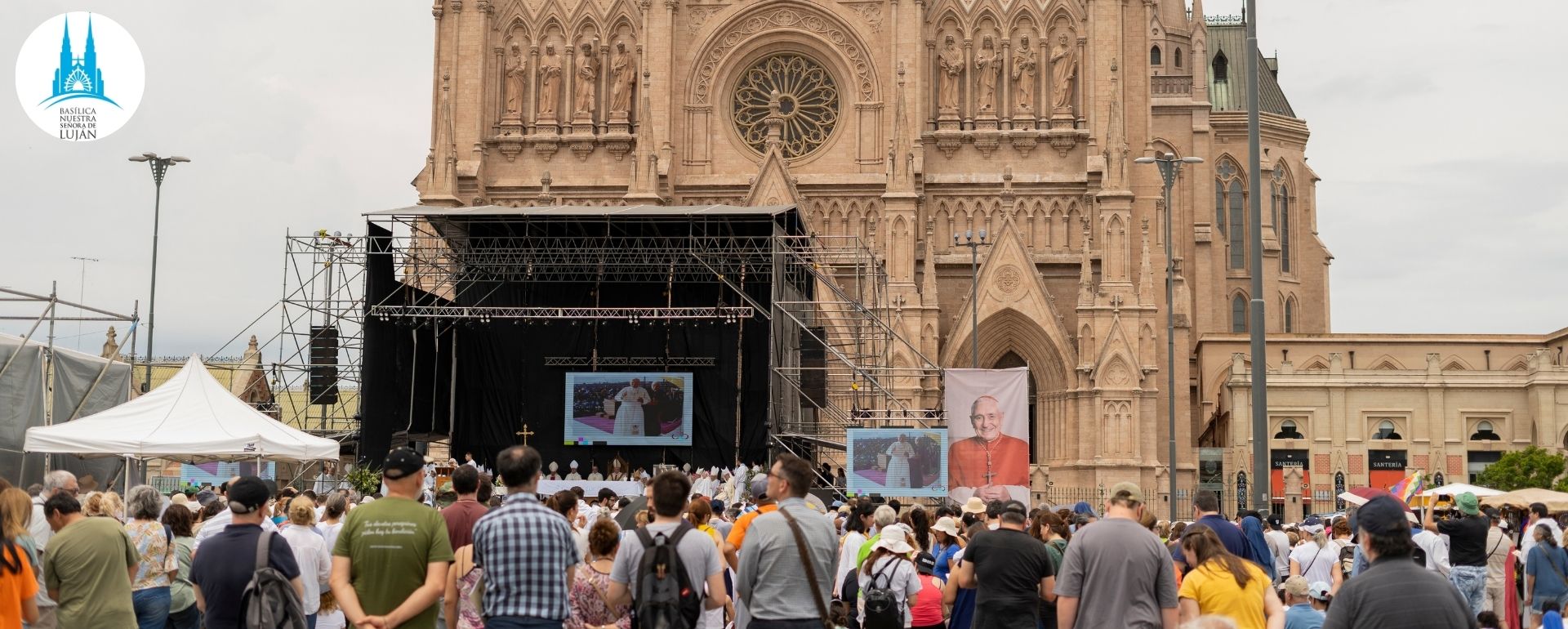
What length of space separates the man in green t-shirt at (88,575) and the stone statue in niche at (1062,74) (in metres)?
39.2

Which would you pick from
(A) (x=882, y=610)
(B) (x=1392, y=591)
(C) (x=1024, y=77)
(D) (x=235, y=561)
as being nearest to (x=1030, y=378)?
(C) (x=1024, y=77)

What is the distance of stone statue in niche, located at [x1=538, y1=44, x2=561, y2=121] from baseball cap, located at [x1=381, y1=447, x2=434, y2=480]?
3988 centimetres

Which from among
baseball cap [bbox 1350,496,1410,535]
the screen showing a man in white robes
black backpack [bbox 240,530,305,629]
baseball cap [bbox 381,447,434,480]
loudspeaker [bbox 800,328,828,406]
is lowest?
black backpack [bbox 240,530,305,629]

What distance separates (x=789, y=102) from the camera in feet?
156

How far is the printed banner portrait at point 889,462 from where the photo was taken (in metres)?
30.7

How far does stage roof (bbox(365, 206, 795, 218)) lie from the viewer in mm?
35062

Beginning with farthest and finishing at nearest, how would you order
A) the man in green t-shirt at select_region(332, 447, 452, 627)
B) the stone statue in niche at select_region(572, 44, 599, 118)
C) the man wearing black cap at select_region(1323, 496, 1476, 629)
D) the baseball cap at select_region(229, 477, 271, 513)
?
1. the stone statue in niche at select_region(572, 44, 599, 118)
2. the baseball cap at select_region(229, 477, 271, 513)
3. the man in green t-shirt at select_region(332, 447, 452, 627)
4. the man wearing black cap at select_region(1323, 496, 1476, 629)

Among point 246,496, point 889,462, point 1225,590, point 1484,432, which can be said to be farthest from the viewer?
point 1484,432

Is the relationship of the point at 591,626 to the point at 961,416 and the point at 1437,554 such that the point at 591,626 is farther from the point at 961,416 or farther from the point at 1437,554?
the point at 961,416

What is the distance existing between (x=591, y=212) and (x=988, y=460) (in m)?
10.3

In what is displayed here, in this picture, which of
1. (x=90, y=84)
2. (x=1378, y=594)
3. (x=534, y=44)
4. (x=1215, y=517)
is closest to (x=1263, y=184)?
(x=534, y=44)

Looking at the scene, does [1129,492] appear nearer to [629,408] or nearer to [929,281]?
[629,408]

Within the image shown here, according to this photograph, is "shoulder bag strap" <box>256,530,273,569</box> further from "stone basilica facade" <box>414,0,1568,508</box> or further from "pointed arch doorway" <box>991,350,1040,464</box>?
"pointed arch doorway" <box>991,350,1040,464</box>

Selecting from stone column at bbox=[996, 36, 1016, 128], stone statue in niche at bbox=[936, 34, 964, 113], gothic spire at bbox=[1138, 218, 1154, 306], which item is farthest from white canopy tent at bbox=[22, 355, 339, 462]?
stone column at bbox=[996, 36, 1016, 128]
